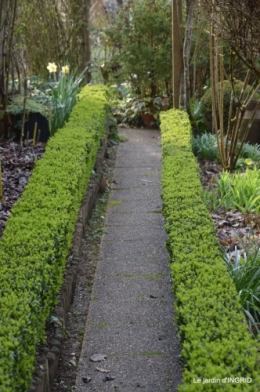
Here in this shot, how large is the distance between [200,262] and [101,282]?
1.25m

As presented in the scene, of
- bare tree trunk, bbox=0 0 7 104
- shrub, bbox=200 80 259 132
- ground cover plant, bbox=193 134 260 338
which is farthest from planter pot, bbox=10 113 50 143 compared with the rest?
shrub, bbox=200 80 259 132

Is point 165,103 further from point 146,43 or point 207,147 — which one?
point 207,147

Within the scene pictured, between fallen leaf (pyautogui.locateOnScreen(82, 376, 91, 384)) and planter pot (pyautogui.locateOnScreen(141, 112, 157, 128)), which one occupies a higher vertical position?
planter pot (pyautogui.locateOnScreen(141, 112, 157, 128))

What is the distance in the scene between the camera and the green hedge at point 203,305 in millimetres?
2471

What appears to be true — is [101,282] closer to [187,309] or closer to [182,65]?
[187,309]

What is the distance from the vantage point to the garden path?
11.2 feet

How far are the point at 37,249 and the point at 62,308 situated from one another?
47 cm

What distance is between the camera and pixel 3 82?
8297mm

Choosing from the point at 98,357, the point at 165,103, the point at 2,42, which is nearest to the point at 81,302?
the point at 98,357

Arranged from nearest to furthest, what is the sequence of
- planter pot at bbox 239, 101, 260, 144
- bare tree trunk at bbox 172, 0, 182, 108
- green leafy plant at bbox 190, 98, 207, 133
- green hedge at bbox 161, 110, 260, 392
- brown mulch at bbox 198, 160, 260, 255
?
green hedge at bbox 161, 110, 260, 392, brown mulch at bbox 198, 160, 260, 255, bare tree trunk at bbox 172, 0, 182, 108, planter pot at bbox 239, 101, 260, 144, green leafy plant at bbox 190, 98, 207, 133

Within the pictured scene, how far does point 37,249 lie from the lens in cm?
362

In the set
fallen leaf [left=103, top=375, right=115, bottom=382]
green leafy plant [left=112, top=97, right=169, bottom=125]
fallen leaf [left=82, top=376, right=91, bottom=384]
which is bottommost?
fallen leaf [left=82, top=376, right=91, bottom=384]

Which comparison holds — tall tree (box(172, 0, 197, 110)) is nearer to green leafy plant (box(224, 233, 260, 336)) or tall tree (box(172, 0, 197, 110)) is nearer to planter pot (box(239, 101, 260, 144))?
planter pot (box(239, 101, 260, 144))

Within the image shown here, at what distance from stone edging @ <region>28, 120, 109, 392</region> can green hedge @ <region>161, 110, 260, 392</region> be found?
29.3 inches
